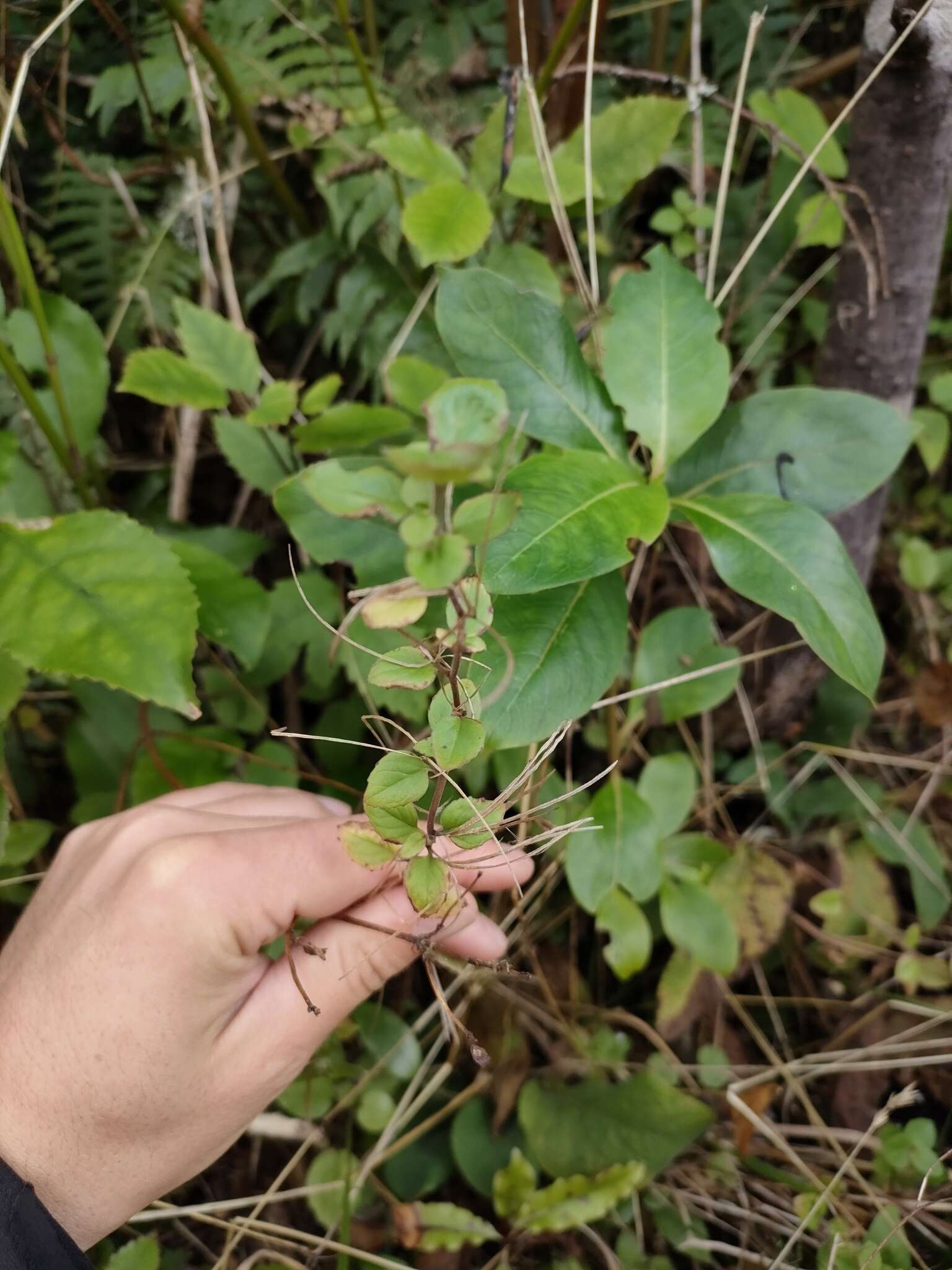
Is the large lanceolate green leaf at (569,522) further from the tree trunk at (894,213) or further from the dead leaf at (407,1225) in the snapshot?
the dead leaf at (407,1225)

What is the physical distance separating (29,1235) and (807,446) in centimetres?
113

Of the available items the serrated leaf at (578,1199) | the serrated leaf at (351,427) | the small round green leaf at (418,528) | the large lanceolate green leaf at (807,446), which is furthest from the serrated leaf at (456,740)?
the serrated leaf at (578,1199)

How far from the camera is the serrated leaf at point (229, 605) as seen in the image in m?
1.07

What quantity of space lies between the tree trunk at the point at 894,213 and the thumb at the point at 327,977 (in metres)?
0.87

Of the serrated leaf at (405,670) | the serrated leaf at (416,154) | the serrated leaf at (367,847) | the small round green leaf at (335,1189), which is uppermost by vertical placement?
the serrated leaf at (416,154)

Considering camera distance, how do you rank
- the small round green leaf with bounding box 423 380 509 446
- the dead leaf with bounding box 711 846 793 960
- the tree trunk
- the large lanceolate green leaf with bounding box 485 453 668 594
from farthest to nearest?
the dead leaf with bounding box 711 846 793 960
the tree trunk
the large lanceolate green leaf with bounding box 485 453 668 594
the small round green leaf with bounding box 423 380 509 446

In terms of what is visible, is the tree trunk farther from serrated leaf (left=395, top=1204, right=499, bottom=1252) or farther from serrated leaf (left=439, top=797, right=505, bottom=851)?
serrated leaf (left=395, top=1204, right=499, bottom=1252)

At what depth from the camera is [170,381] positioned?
1.09 metres

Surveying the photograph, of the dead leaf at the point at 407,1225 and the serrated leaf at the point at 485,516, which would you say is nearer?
the serrated leaf at the point at 485,516

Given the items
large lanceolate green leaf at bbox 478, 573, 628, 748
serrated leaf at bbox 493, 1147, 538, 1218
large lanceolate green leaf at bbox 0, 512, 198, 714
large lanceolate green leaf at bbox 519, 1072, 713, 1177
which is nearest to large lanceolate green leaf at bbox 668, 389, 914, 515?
large lanceolate green leaf at bbox 478, 573, 628, 748

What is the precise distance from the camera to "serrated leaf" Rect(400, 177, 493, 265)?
1036 mm

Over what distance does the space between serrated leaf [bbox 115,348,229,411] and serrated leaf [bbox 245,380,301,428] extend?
5 cm

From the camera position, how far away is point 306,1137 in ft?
4.12

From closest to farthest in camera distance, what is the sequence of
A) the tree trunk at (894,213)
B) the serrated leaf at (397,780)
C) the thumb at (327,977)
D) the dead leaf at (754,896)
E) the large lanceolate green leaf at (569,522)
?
the serrated leaf at (397,780), the large lanceolate green leaf at (569,522), the thumb at (327,977), the tree trunk at (894,213), the dead leaf at (754,896)
